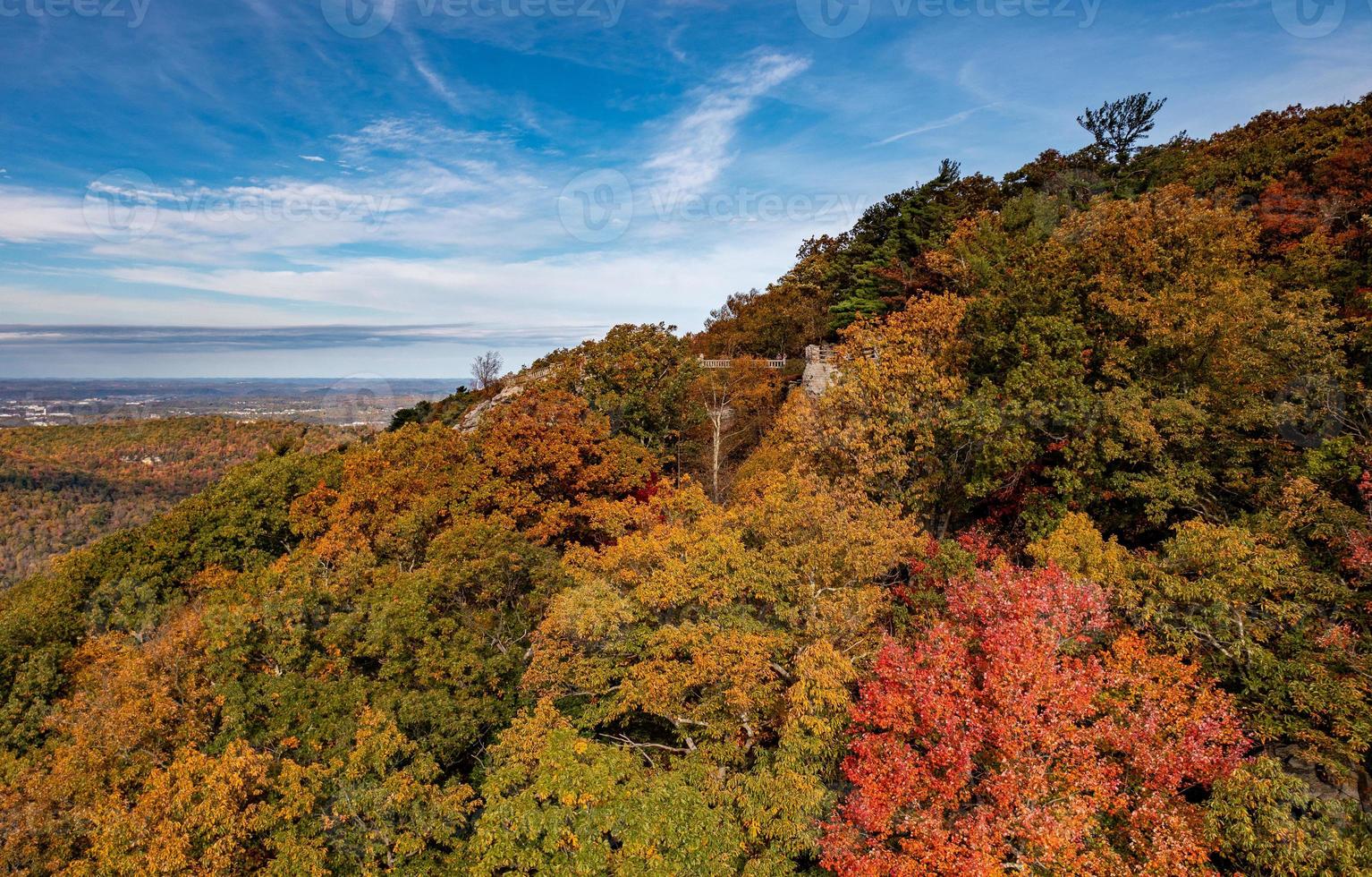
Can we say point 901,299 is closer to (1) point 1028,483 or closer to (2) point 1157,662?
(1) point 1028,483

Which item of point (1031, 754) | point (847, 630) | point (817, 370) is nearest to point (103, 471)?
point (817, 370)

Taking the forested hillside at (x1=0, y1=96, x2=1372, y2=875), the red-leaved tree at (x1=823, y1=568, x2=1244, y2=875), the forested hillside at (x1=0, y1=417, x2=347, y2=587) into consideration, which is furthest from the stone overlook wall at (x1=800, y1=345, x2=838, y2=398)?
the forested hillside at (x1=0, y1=417, x2=347, y2=587)

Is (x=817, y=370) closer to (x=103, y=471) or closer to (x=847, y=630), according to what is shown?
(x=847, y=630)

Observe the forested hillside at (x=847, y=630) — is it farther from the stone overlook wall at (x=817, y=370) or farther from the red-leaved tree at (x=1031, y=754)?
the stone overlook wall at (x=817, y=370)

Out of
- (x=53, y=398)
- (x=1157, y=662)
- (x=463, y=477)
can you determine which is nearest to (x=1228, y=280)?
(x=1157, y=662)

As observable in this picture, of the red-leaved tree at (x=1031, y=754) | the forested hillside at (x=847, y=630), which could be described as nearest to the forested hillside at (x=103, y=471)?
the forested hillside at (x=847, y=630)

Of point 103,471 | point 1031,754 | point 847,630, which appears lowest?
point 103,471
